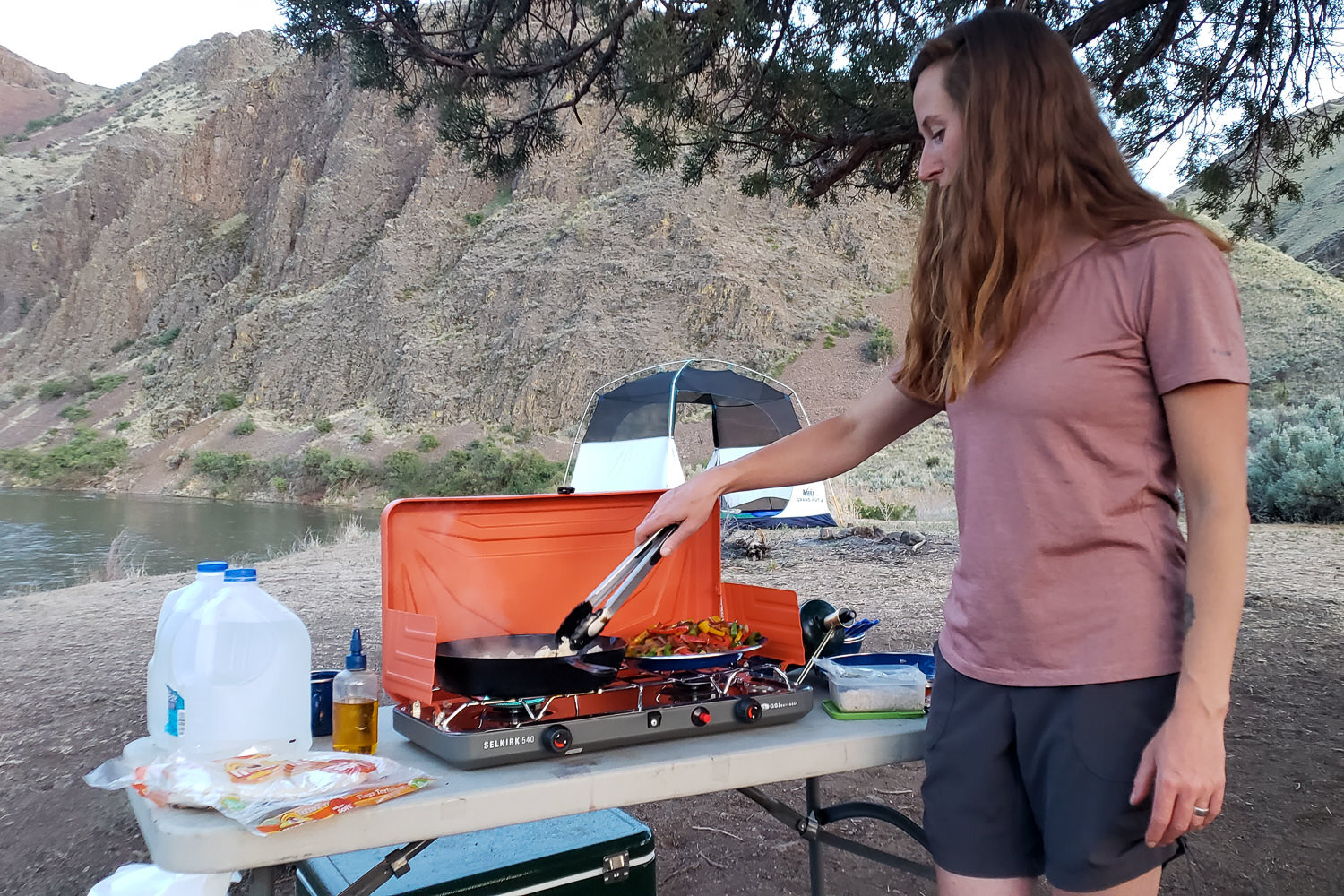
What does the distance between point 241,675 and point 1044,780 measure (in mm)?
1119

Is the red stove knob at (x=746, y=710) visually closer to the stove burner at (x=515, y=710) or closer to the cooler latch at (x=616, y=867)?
the stove burner at (x=515, y=710)

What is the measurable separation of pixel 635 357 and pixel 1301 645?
81.6ft

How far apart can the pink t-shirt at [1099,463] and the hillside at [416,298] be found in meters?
18.5

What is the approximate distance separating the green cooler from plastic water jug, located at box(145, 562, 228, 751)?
0.41 metres

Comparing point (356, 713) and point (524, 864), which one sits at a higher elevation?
point (356, 713)

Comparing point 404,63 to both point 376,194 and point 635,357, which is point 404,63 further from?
point 376,194

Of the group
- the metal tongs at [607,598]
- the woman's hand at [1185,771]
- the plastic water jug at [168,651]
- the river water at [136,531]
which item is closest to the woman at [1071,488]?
the woman's hand at [1185,771]

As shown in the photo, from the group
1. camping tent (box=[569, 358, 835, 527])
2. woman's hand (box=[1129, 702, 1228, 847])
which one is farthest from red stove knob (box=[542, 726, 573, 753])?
camping tent (box=[569, 358, 835, 527])

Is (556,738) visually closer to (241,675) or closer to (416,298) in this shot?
(241,675)

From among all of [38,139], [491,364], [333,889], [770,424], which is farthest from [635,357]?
[38,139]

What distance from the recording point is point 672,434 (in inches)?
450

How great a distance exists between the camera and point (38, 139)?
213 feet

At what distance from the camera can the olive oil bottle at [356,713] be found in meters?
1.44

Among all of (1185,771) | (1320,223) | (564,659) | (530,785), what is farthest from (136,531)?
(1320,223)
